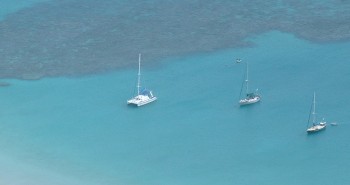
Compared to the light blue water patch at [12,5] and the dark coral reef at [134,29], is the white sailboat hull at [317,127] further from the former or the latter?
the light blue water patch at [12,5]

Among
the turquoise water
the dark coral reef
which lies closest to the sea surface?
the turquoise water

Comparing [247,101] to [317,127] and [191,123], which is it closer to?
[191,123]

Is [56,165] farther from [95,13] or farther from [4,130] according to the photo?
[95,13]

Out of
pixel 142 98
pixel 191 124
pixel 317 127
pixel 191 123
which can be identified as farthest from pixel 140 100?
pixel 317 127

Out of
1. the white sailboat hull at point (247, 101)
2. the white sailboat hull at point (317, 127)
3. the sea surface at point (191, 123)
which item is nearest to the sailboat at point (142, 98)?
the sea surface at point (191, 123)

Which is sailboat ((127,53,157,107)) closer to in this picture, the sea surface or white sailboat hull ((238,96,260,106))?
the sea surface
